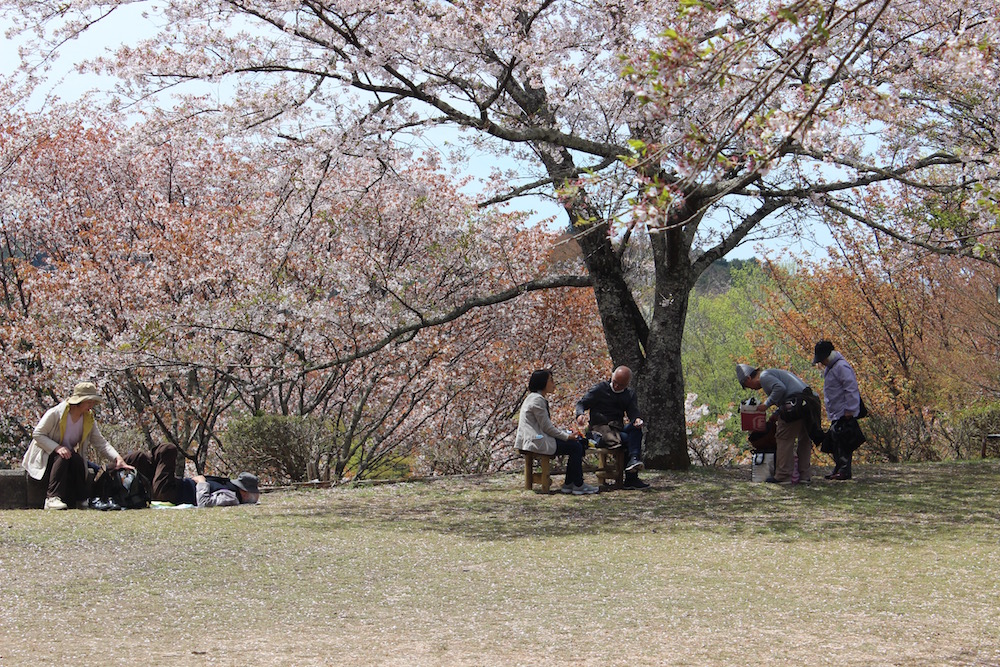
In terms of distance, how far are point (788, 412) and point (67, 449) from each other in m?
7.16

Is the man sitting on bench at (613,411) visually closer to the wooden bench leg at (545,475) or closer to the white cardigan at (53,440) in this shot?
the wooden bench leg at (545,475)

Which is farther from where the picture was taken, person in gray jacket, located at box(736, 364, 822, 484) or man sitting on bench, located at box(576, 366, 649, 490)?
man sitting on bench, located at box(576, 366, 649, 490)

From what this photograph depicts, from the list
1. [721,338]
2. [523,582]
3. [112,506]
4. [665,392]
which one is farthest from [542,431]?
[721,338]

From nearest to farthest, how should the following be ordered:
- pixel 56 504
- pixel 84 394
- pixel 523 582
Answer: pixel 523 582
pixel 56 504
pixel 84 394

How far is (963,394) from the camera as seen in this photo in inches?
669

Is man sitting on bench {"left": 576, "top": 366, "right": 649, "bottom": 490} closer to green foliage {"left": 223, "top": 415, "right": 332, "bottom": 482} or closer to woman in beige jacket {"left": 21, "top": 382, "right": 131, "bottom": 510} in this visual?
green foliage {"left": 223, "top": 415, "right": 332, "bottom": 482}

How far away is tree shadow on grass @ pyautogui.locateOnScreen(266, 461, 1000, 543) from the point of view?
27.3ft

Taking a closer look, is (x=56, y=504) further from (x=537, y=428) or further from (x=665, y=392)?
(x=665, y=392)

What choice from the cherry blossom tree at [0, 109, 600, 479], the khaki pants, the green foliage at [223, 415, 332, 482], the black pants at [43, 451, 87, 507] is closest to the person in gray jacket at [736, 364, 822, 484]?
the khaki pants

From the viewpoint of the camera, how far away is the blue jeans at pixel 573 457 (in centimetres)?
1046

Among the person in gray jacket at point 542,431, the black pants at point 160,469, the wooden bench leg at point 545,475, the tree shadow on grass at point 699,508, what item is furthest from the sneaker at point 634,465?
the black pants at point 160,469

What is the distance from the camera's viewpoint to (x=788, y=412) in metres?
10.2

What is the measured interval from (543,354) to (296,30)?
989 centimetres

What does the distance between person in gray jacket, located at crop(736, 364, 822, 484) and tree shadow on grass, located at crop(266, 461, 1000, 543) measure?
0.29 metres
